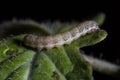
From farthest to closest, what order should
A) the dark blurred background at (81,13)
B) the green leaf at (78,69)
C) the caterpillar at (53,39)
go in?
1. the dark blurred background at (81,13)
2. the caterpillar at (53,39)
3. the green leaf at (78,69)

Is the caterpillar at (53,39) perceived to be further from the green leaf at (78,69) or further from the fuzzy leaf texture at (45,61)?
the green leaf at (78,69)

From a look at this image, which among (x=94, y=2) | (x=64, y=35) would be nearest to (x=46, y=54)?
(x=64, y=35)

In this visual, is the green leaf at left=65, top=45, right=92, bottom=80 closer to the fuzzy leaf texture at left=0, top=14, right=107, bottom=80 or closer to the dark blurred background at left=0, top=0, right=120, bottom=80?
the fuzzy leaf texture at left=0, top=14, right=107, bottom=80

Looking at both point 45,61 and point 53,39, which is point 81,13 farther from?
point 45,61

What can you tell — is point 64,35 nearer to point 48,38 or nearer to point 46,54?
point 48,38

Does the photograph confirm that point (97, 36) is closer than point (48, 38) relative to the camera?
Yes

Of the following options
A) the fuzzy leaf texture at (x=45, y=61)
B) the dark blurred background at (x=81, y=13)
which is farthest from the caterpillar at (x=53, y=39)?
the dark blurred background at (x=81, y=13)
